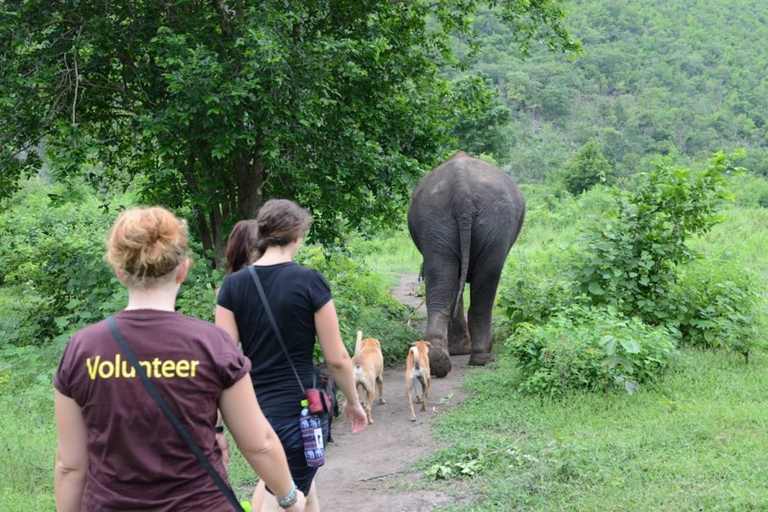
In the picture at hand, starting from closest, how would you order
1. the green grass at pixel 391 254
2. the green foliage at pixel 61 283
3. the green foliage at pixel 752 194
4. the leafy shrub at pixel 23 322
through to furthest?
1. the green foliage at pixel 61 283
2. the leafy shrub at pixel 23 322
3. the green grass at pixel 391 254
4. the green foliage at pixel 752 194

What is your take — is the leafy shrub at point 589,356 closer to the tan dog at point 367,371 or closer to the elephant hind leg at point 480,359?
the tan dog at point 367,371

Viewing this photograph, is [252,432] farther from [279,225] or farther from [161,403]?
[279,225]

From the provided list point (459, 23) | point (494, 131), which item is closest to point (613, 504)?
point (459, 23)

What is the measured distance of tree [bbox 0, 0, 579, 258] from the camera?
8586mm

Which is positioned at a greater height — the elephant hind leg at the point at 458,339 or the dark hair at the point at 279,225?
the dark hair at the point at 279,225

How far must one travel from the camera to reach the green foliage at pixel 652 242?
9117 mm

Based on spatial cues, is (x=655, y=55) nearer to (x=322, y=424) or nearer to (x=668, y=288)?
(x=668, y=288)

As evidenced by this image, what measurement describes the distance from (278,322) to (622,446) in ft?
9.77

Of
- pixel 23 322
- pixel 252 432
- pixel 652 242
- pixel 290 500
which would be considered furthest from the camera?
pixel 23 322

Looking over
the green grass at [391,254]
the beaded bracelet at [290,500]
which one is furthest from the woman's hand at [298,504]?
the green grass at [391,254]

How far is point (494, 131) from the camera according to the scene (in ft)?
98.9

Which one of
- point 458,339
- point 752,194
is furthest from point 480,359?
point 752,194

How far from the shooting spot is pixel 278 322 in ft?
12.3

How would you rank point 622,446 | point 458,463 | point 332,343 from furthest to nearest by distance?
point 458,463 → point 622,446 → point 332,343
